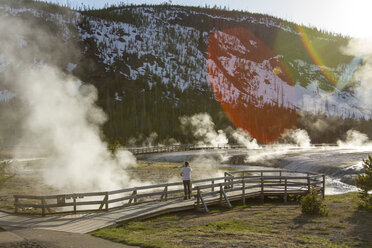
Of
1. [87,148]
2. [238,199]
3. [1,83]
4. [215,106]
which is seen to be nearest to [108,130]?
[215,106]

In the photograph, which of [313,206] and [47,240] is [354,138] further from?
[47,240]

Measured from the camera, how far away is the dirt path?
9109mm

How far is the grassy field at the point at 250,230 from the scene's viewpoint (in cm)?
982

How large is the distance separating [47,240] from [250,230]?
20.2 feet

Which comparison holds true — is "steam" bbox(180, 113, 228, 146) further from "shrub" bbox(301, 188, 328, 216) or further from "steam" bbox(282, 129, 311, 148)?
"shrub" bbox(301, 188, 328, 216)

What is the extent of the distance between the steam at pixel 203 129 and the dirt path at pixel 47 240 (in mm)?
78789

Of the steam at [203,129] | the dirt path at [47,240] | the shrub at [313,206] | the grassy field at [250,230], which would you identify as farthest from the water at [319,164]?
the steam at [203,129]

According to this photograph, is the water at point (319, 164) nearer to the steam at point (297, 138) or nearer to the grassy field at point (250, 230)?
the grassy field at point (250, 230)

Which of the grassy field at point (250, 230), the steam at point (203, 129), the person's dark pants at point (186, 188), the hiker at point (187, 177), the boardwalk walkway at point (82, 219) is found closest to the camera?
the grassy field at point (250, 230)

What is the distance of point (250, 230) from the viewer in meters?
11.6

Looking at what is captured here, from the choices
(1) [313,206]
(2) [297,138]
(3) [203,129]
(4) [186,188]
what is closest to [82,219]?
(4) [186,188]

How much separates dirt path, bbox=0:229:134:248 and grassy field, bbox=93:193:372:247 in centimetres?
48

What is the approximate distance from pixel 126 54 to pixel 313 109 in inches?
4150

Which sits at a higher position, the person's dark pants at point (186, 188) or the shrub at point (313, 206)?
the person's dark pants at point (186, 188)
